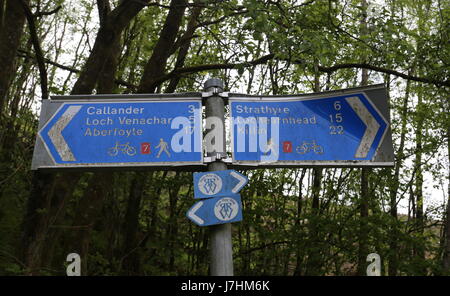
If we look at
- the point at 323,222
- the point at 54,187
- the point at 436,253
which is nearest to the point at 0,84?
the point at 54,187

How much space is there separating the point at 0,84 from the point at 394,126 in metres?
9.24

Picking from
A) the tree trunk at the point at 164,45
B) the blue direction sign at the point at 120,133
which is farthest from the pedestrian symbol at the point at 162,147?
the tree trunk at the point at 164,45

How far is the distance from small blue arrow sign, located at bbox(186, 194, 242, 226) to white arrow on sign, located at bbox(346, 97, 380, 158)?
0.88m

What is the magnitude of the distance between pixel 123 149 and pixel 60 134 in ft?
1.38

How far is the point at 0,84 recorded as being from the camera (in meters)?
4.61

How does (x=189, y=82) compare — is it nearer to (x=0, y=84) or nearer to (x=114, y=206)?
(x=114, y=206)

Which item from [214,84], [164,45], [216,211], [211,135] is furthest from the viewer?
[164,45]

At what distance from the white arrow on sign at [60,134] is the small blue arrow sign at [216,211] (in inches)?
33.3

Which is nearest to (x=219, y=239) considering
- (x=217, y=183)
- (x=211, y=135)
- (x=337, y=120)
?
(x=217, y=183)

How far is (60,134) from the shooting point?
2801 millimetres

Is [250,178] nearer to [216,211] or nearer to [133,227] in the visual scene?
[133,227]

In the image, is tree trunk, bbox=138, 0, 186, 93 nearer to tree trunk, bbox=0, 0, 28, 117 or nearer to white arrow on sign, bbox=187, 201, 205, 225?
tree trunk, bbox=0, 0, 28, 117

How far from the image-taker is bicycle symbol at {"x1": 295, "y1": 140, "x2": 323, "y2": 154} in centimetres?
279

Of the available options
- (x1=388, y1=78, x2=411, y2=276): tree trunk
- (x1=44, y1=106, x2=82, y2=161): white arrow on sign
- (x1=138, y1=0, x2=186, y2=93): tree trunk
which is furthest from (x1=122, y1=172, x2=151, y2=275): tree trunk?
(x1=44, y1=106, x2=82, y2=161): white arrow on sign
